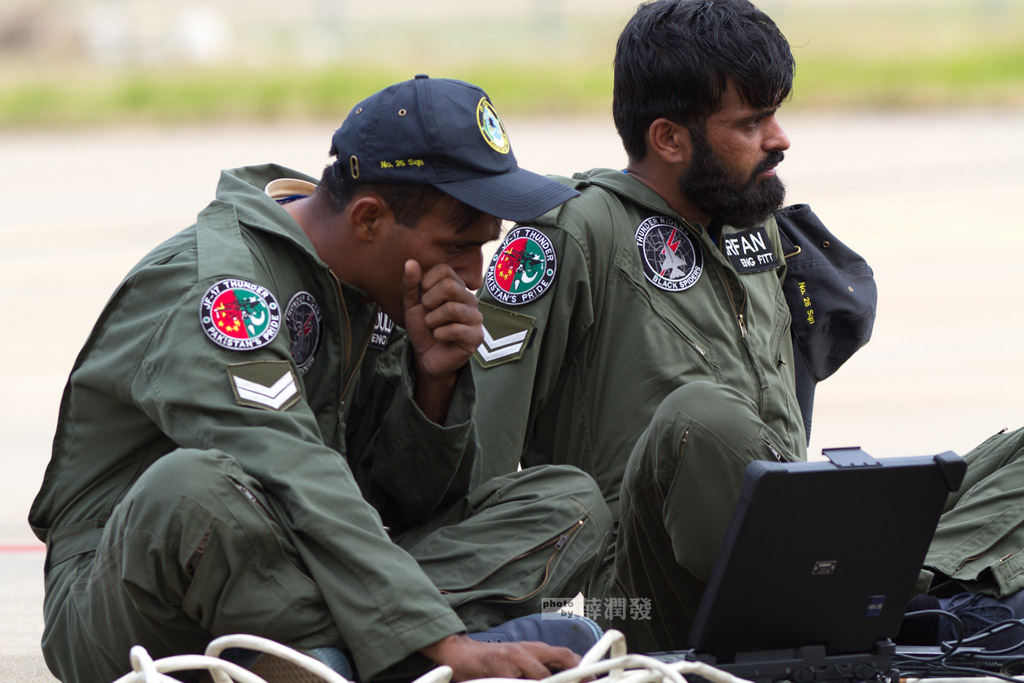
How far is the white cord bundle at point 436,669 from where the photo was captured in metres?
2.11

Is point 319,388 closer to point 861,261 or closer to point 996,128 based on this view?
point 861,261

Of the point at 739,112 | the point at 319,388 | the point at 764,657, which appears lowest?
the point at 764,657

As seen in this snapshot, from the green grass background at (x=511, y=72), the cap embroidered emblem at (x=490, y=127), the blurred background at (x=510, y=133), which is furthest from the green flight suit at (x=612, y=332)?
the green grass background at (x=511, y=72)

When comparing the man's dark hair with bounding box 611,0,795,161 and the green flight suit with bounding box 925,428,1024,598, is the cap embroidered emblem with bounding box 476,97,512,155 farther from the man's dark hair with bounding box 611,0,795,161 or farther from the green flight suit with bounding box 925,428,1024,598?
the green flight suit with bounding box 925,428,1024,598

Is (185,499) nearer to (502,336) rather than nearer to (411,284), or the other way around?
(411,284)

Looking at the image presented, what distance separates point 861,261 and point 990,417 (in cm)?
299

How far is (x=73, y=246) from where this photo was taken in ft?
36.2

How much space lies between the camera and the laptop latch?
2201mm

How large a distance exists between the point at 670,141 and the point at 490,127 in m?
0.73

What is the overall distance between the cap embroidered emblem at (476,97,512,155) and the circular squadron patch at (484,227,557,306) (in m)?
0.43

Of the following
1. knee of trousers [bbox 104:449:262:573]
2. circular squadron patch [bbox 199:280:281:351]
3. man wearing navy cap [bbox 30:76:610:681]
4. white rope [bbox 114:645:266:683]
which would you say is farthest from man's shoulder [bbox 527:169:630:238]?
white rope [bbox 114:645:266:683]

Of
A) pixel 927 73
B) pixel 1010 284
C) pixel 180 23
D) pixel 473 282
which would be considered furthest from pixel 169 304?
pixel 180 23

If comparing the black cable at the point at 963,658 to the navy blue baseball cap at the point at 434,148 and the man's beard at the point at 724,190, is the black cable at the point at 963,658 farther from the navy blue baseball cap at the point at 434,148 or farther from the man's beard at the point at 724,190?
the navy blue baseball cap at the point at 434,148

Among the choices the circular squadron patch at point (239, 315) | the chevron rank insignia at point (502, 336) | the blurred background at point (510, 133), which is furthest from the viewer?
the blurred background at point (510, 133)
